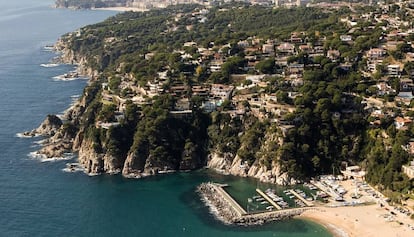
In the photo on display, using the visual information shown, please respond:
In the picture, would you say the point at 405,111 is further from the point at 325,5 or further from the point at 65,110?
the point at 325,5

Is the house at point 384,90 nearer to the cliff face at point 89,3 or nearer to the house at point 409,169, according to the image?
the house at point 409,169

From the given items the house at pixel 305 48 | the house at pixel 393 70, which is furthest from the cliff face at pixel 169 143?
the house at pixel 305 48

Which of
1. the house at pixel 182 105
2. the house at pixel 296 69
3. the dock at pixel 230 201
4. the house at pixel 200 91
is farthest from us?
the house at pixel 296 69

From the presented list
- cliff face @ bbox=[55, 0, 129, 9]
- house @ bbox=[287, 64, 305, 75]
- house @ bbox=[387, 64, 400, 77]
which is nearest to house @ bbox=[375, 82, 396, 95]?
house @ bbox=[387, 64, 400, 77]

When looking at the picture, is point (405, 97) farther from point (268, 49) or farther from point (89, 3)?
point (89, 3)

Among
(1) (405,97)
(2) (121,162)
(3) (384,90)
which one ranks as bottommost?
(2) (121,162)

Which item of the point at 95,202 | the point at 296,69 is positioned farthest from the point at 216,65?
the point at 95,202
